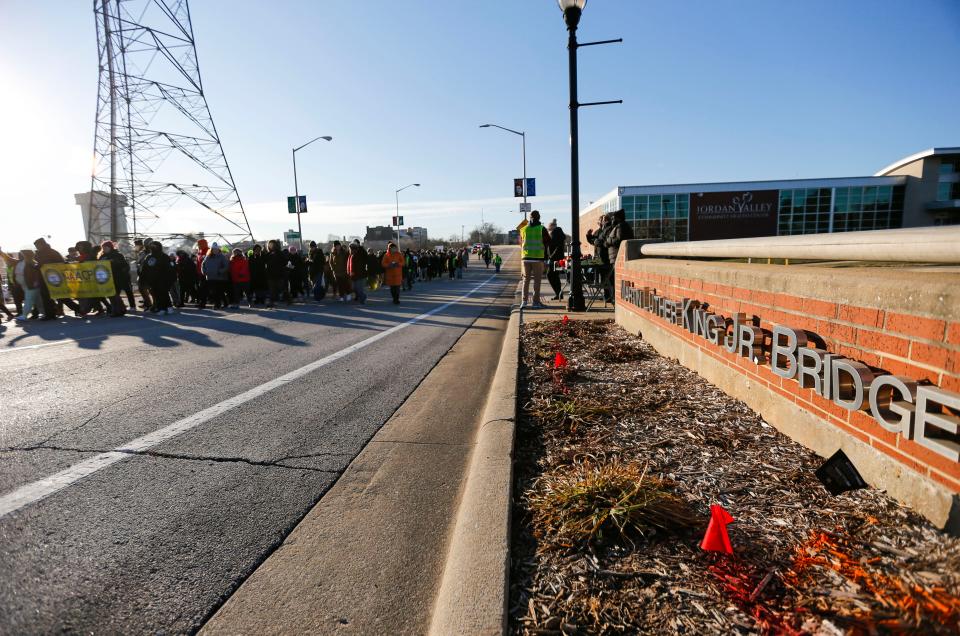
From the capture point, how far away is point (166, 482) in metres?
3.17

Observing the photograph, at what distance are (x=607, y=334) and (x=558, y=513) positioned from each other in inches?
Result: 210

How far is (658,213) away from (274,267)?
4308cm

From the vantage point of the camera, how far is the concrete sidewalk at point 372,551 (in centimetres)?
200

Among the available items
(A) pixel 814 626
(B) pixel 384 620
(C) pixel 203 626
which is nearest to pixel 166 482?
(C) pixel 203 626

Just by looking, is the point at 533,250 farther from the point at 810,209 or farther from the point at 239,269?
the point at 810,209

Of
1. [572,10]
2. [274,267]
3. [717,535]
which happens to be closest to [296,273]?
[274,267]

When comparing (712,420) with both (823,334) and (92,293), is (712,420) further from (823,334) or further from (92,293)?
(92,293)

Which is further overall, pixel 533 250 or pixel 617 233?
pixel 533 250

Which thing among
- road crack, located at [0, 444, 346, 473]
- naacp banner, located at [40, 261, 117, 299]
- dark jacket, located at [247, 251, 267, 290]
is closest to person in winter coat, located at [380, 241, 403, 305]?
dark jacket, located at [247, 251, 267, 290]

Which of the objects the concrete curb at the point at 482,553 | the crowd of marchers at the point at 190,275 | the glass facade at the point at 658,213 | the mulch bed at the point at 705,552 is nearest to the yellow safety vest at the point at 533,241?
the crowd of marchers at the point at 190,275

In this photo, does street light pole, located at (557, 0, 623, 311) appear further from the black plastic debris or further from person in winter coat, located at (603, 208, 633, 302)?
the black plastic debris

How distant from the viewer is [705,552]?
211 cm

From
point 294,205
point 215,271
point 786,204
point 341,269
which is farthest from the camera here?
point 786,204

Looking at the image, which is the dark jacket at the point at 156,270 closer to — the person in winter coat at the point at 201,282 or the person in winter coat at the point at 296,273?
the person in winter coat at the point at 201,282
